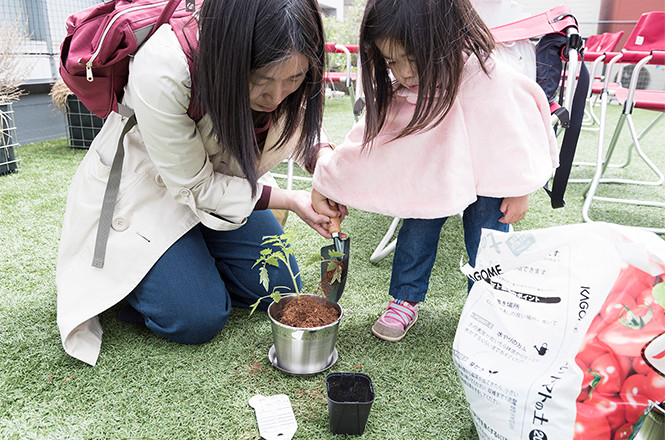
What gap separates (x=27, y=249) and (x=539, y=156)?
5.51 ft

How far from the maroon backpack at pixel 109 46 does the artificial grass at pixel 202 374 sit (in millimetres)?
273

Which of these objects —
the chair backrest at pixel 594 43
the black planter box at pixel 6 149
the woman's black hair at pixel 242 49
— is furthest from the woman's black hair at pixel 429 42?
the chair backrest at pixel 594 43

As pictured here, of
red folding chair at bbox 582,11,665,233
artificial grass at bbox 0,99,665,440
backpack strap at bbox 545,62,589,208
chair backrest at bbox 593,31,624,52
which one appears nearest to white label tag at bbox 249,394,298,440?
artificial grass at bbox 0,99,665,440

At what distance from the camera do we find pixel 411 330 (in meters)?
1.39

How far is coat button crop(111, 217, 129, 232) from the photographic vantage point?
124 centimetres

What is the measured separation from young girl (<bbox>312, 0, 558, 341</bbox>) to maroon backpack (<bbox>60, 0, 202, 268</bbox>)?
385mm

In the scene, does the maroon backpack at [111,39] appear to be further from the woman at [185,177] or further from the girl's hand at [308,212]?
the girl's hand at [308,212]

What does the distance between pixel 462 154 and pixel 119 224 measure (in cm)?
85

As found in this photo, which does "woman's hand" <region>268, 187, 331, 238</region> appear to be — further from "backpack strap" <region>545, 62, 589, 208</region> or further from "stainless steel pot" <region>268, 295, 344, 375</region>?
"backpack strap" <region>545, 62, 589, 208</region>

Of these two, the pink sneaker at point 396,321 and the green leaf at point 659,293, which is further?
the pink sneaker at point 396,321

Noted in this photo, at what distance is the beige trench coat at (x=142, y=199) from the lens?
110cm

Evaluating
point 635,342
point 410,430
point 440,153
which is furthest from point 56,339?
point 635,342

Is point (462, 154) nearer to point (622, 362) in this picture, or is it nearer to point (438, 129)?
point (438, 129)

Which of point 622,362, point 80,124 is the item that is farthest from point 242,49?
point 80,124
